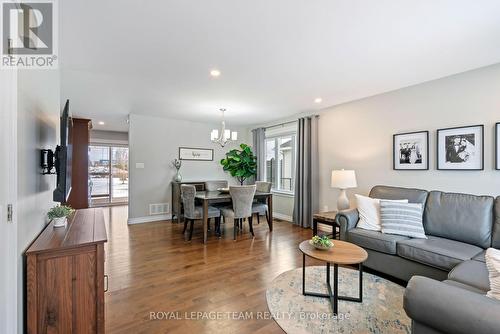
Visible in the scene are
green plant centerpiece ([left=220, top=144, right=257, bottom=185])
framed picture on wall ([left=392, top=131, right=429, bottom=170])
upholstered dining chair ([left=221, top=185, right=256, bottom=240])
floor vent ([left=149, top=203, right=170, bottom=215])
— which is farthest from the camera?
green plant centerpiece ([left=220, top=144, right=257, bottom=185])

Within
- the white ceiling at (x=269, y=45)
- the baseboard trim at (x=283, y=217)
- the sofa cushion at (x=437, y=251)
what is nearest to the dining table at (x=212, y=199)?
the baseboard trim at (x=283, y=217)

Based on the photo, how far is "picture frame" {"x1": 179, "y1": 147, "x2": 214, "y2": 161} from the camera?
19.0 feet

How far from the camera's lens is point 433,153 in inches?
122

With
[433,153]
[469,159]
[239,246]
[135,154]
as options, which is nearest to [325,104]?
[433,153]

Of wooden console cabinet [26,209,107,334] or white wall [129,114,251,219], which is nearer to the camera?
wooden console cabinet [26,209,107,334]

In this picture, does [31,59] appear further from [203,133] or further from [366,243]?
[203,133]

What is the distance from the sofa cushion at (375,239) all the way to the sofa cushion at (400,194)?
0.67 metres

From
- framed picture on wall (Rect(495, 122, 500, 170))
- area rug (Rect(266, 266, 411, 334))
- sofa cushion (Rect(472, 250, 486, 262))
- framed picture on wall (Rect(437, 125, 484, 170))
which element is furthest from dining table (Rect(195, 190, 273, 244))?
framed picture on wall (Rect(495, 122, 500, 170))

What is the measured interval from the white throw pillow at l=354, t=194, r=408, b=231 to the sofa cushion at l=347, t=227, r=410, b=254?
0.09m

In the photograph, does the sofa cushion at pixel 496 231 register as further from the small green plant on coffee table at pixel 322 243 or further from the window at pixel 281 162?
the window at pixel 281 162

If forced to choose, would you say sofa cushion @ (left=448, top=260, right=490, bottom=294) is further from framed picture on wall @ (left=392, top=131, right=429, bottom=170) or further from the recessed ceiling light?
the recessed ceiling light

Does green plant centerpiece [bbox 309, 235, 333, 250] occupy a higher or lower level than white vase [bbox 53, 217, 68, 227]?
lower

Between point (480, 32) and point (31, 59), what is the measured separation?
359cm

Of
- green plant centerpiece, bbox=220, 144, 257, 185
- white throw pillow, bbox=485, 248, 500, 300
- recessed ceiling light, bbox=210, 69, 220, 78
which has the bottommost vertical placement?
white throw pillow, bbox=485, 248, 500, 300
